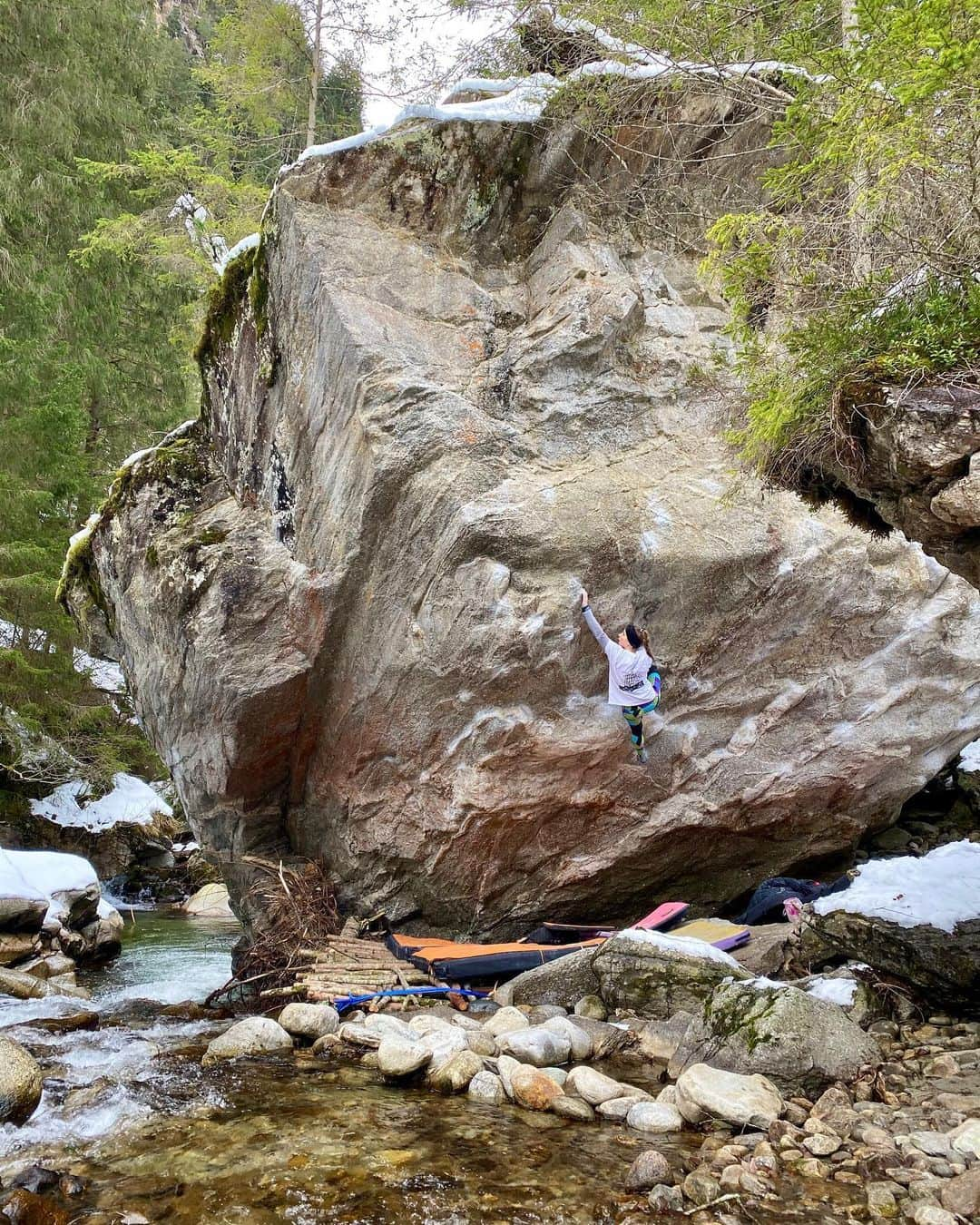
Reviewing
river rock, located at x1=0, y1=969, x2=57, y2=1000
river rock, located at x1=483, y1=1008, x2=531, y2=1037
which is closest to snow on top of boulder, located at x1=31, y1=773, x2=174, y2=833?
Answer: river rock, located at x1=0, y1=969, x2=57, y2=1000

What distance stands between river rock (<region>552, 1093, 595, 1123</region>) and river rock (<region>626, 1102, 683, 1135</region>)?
0.25m

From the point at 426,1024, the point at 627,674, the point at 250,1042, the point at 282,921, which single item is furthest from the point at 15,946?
the point at 627,674

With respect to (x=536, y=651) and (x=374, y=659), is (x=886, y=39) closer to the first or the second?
(x=536, y=651)

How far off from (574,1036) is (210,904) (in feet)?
40.3

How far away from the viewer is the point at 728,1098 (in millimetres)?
4414

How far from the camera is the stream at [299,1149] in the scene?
3.67 metres

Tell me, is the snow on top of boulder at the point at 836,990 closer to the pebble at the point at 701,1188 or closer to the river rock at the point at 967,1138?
the river rock at the point at 967,1138

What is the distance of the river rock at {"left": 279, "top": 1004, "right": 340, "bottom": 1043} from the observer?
6.52 m

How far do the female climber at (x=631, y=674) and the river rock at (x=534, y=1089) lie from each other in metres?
3.61

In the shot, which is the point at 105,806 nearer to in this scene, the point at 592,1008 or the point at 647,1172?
the point at 592,1008

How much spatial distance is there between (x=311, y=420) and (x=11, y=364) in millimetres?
8228

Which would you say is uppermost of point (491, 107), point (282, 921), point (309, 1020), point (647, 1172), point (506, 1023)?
point (491, 107)

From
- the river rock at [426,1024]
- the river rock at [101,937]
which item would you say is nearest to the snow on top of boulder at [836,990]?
the river rock at [426,1024]

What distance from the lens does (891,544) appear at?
8.67 meters
